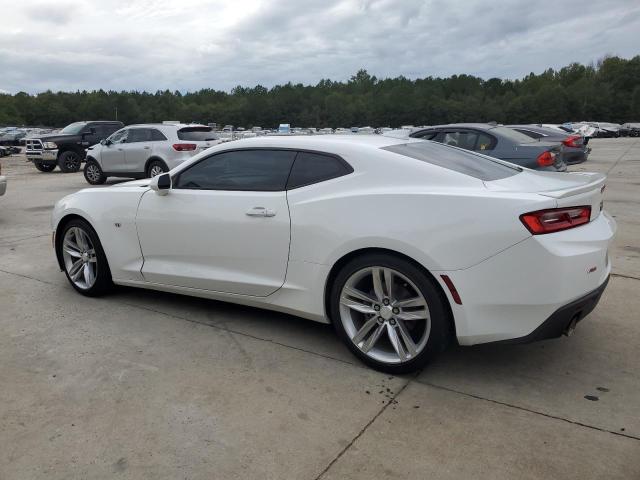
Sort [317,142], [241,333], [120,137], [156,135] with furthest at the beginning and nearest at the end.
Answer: [120,137] → [156,135] → [241,333] → [317,142]

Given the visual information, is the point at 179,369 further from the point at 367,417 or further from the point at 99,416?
the point at 367,417

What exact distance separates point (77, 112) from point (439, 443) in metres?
150

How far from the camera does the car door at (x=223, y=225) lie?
3682 mm

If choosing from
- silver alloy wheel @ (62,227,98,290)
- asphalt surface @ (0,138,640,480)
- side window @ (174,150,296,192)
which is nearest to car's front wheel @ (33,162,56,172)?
silver alloy wheel @ (62,227,98,290)

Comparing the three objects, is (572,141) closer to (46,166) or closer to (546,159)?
(546,159)

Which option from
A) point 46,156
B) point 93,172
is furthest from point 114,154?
point 46,156

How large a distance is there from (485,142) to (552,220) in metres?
7.29

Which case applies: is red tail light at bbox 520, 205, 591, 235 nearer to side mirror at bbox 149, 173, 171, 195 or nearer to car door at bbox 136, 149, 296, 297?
car door at bbox 136, 149, 296, 297

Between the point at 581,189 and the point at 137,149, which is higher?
the point at 581,189

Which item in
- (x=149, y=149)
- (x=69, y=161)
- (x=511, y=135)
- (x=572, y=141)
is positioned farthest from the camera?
(x=69, y=161)

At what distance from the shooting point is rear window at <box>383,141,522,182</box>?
11.3 ft

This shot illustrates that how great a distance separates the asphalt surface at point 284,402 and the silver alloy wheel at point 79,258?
37 centimetres

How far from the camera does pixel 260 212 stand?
3672 mm

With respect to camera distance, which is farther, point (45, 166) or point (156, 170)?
point (45, 166)
